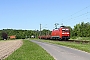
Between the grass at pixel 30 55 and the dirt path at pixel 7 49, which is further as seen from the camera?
the dirt path at pixel 7 49

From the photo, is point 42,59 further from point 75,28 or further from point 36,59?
point 75,28

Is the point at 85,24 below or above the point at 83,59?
above

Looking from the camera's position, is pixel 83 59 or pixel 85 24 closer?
pixel 83 59

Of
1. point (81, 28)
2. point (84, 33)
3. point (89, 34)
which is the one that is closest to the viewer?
point (89, 34)

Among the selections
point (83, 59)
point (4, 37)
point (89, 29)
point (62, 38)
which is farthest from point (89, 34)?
point (83, 59)

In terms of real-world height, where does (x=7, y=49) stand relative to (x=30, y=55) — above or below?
above

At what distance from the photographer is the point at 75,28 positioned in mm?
151125

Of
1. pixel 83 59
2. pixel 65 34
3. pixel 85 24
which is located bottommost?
pixel 83 59

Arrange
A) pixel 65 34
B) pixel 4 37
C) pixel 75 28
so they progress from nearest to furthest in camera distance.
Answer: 1. pixel 65 34
2. pixel 75 28
3. pixel 4 37

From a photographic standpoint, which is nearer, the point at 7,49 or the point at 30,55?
the point at 30,55

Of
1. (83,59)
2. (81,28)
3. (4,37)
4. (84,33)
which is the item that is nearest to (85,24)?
(81,28)

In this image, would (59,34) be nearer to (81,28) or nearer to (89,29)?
(89,29)

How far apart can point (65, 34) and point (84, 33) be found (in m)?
60.8

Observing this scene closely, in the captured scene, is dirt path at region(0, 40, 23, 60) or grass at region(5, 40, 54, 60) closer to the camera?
grass at region(5, 40, 54, 60)
